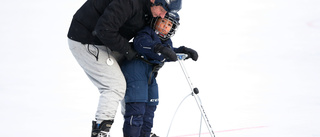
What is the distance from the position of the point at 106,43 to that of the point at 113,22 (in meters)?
0.16

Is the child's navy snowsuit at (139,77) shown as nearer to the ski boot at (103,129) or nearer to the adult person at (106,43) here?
the adult person at (106,43)

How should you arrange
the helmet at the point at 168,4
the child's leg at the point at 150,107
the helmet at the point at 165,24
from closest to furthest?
1. the helmet at the point at 168,4
2. the helmet at the point at 165,24
3. the child's leg at the point at 150,107

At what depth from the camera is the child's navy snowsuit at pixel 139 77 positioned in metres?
2.93

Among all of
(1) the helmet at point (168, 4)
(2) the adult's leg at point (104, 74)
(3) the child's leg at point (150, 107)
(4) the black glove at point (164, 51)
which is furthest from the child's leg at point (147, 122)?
(1) the helmet at point (168, 4)

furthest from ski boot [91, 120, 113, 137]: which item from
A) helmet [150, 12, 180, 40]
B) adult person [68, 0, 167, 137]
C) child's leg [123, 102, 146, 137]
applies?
helmet [150, 12, 180, 40]

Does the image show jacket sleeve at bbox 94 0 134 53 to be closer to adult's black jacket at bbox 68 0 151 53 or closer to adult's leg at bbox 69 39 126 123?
adult's black jacket at bbox 68 0 151 53

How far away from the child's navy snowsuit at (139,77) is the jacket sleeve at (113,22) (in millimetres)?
196

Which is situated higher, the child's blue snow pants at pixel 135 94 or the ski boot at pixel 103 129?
the child's blue snow pants at pixel 135 94

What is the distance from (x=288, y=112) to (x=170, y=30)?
2.59m

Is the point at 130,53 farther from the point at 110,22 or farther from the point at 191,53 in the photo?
the point at 191,53

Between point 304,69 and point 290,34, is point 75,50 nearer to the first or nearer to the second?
point 304,69

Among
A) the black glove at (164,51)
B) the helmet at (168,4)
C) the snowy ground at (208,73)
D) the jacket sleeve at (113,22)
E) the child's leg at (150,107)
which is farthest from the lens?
the snowy ground at (208,73)

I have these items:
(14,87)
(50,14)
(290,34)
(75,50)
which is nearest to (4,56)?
(14,87)

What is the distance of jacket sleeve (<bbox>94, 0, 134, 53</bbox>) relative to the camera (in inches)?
105
